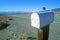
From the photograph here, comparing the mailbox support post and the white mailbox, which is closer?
the white mailbox

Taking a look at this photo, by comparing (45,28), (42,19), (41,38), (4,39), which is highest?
(42,19)

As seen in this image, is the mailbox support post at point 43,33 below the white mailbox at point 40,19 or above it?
below

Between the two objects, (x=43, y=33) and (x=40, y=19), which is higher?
(x=40, y=19)

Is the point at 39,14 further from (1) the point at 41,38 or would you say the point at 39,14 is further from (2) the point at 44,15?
(1) the point at 41,38

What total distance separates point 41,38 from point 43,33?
6 centimetres

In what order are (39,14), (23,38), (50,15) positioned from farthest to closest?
(23,38), (50,15), (39,14)

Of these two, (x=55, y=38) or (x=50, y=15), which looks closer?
(x=50, y=15)

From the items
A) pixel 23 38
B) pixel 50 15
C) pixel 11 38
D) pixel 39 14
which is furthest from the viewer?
pixel 11 38

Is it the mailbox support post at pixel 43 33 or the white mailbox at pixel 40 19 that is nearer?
the white mailbox at pixel 40 19

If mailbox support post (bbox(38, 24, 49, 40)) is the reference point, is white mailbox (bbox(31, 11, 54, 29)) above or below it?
above

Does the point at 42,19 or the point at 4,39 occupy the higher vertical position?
the point at 42,19

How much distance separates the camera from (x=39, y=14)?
4.93 feet

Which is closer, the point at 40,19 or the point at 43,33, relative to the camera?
the point at 40,19

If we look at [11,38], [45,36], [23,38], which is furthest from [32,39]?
[45,36]
